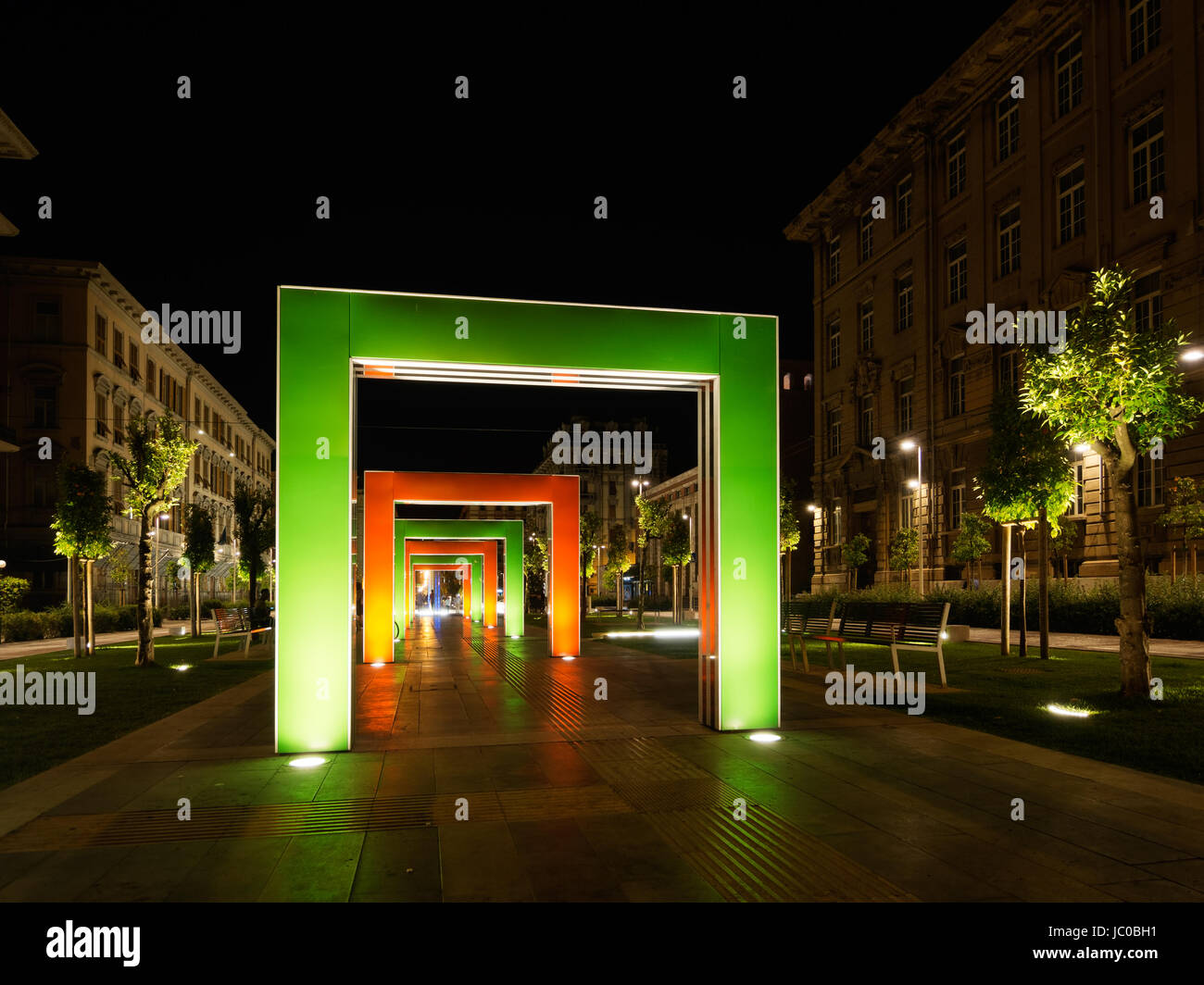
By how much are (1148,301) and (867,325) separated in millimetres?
18737

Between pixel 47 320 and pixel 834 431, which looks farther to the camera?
pixel 834 431

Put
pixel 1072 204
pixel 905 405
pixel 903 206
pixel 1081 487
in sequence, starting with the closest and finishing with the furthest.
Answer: pixel 1081 487 < pixel 1072 204 < pixel 905 405 < pixel 903 206

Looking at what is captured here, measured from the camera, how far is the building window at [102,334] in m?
45.2

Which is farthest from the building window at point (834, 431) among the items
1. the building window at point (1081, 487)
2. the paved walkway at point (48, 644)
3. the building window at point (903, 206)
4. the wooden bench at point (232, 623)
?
the wooden bench at point (232, 623)

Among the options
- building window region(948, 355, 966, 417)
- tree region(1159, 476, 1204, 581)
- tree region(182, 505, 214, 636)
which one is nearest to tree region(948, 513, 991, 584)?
tree region(1159, 476, 1204, 581)

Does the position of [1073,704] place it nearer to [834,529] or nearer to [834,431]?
[834,529]

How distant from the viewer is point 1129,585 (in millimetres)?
11305

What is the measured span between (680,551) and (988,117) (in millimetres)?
21658

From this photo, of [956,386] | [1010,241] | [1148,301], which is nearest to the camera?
[1148,301]

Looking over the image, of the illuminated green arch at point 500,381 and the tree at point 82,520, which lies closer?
the illuminated green arch at point 500,381

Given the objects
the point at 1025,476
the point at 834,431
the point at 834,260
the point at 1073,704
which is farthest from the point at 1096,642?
the point at 834,260

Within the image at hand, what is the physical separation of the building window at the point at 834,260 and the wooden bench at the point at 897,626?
125 ft

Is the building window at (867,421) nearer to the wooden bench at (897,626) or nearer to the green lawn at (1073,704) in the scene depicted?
the green lawn at (1073,704)

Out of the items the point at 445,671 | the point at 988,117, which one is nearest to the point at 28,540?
the point at 445,671
